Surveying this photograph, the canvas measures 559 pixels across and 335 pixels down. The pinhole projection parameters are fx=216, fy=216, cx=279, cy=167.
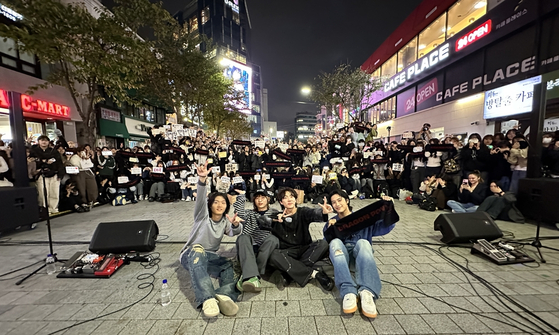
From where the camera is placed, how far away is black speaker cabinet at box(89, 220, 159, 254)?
3.88 m

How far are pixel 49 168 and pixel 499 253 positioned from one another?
11389 millimetres

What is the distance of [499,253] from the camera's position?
3.64 meters

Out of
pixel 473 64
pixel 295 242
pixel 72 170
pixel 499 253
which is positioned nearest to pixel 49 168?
pixel 72 170

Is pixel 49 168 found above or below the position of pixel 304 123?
below

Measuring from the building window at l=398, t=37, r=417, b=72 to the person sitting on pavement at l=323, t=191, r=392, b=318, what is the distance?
2289 centimetres

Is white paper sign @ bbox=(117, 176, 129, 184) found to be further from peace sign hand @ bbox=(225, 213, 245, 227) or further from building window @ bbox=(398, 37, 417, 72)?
building window @ bbox=(398, 37, 417, 72)

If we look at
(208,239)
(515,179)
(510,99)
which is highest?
(510,99)

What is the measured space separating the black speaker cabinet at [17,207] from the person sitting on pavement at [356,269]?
19.9 feet

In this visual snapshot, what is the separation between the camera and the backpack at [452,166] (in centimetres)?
735

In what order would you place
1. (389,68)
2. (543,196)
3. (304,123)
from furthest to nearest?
(304,123)
(389,68)
(543,196)

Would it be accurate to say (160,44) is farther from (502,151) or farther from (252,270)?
(502,151)

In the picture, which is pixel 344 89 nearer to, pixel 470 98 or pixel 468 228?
pixel 470 98

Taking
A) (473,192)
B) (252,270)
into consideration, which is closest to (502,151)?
(473,192)

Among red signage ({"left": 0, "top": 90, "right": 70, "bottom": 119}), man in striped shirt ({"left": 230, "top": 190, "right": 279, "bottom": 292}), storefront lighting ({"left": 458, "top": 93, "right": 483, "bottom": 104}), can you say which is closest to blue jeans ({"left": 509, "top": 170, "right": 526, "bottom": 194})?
man in striped shirt ({"left": 230, "top": 190, "right": 279, "bottom": 292})
